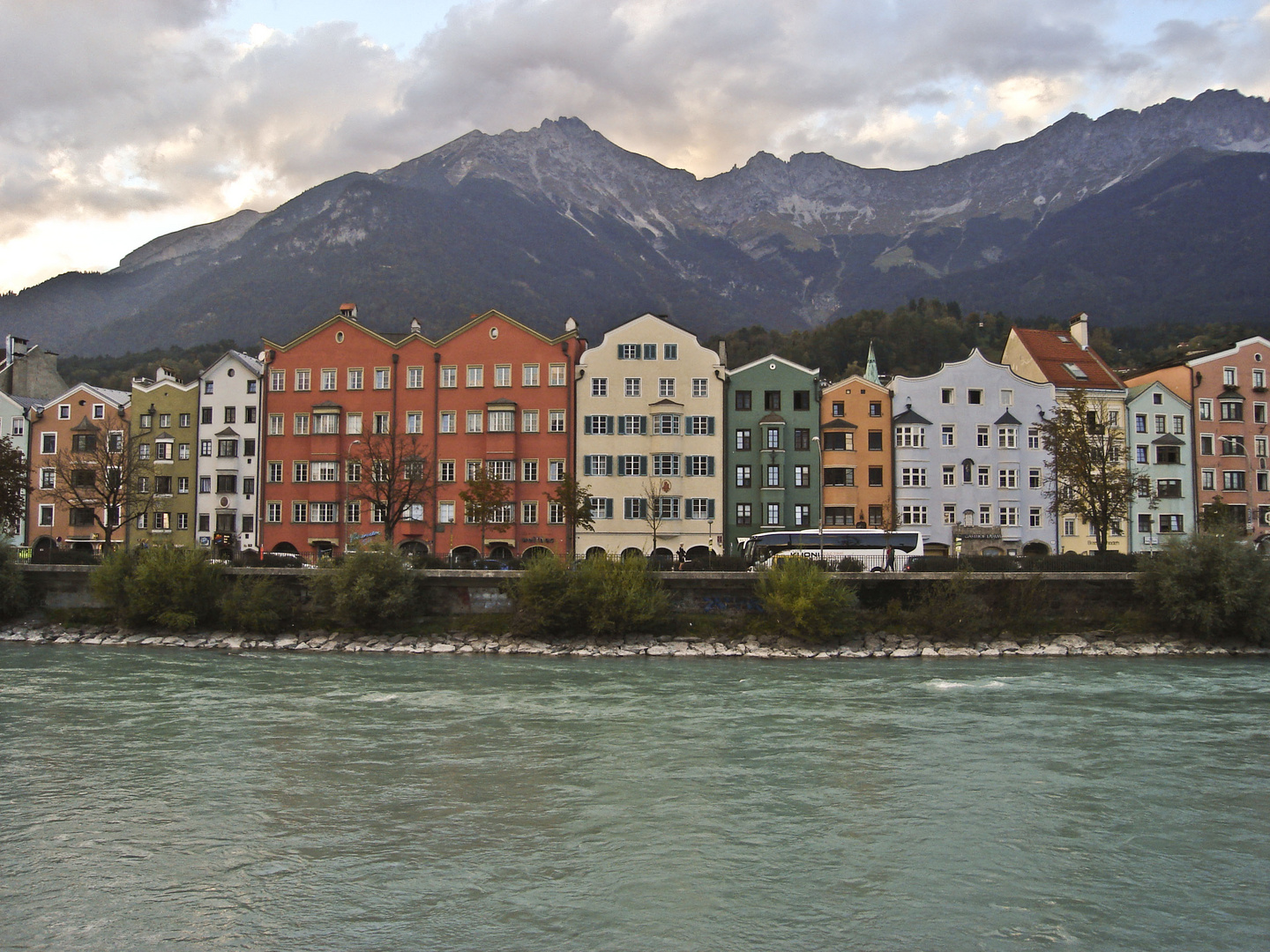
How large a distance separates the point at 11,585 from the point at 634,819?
46.3m

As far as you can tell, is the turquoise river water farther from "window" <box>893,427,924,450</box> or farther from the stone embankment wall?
"window" <box>893,427,924,450</box>

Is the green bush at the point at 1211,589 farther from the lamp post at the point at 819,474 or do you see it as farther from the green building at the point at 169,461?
the green building at the point at 169,461

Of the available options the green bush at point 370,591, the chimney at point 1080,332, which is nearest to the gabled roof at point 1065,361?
the chimney at point 1080,332

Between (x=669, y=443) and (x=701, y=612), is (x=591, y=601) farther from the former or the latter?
(x=669, y=443)

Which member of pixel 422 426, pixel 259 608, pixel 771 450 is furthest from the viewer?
pixel 422 426

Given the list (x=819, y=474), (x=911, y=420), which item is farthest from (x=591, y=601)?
(x=911, y=420)

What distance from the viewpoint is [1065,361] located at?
7162 cm

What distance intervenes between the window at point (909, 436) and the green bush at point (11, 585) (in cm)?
4996

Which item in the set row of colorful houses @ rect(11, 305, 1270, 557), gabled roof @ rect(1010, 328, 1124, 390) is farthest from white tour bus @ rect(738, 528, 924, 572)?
gabled roof @ rect(1010, 328, 1124, 390)

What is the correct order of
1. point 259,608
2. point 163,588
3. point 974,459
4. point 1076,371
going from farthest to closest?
point 1076,371
point 974,459
point 163,588
point 259,608

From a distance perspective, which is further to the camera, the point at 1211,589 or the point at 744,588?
the point at 744,588

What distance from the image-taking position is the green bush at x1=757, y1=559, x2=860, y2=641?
44.8 m

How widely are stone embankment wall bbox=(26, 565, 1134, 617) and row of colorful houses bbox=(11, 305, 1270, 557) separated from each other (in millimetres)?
12081

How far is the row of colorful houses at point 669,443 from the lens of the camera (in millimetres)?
65375
